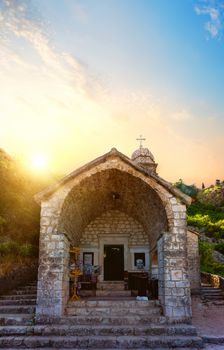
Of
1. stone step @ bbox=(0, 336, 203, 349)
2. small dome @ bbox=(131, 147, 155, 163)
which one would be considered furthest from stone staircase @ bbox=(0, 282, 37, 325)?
small dome @ bbox=(131, 147, 155, 163)

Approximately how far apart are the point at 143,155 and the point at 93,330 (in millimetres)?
12998

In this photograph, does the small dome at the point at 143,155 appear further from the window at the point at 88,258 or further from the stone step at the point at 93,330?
the stone step at the point at 93,330

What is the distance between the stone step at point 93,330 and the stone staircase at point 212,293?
759 centimetres

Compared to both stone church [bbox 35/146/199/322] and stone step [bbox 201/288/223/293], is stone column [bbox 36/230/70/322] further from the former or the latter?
stone step [bbox 201/288/223/293]

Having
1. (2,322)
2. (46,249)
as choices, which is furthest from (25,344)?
(46,249)

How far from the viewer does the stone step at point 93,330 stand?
26.7 ft

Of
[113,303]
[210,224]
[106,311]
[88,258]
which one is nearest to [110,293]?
[88,258]

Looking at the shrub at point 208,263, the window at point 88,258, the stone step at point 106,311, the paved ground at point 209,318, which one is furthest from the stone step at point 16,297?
the shrub at point 208,263

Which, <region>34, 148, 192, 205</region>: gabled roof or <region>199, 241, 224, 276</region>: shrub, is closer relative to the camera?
<region>34, 148, 192, 205</region>: gabled roof

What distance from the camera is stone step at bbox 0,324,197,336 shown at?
8125 mm

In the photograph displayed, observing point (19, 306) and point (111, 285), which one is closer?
point (19, 306)

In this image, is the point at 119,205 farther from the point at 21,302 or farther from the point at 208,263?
the point at 208,263

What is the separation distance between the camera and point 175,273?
8.92 metres

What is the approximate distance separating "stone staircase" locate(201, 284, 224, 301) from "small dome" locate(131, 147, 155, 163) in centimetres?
828
